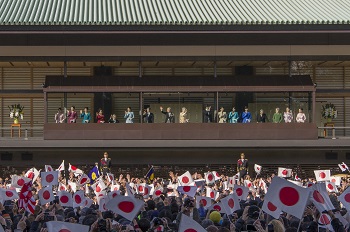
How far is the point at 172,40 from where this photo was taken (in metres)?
40.9

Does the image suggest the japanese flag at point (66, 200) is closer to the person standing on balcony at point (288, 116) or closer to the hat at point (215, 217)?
the hat at point (215, 217)

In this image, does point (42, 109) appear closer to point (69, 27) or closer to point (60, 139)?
point (60, 139)

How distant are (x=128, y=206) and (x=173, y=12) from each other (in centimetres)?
2638

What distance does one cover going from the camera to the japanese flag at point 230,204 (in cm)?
1702

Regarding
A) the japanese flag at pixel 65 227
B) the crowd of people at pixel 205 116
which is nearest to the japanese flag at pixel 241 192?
the japanese flag at pixel 65 227

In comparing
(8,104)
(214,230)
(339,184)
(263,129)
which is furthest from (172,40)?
(214,230)

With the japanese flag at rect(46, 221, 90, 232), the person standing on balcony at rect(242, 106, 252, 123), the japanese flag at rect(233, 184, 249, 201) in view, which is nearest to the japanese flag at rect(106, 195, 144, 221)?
the japanese flag at rect(46, 221, 90, 232)

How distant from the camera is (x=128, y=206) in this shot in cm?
1524

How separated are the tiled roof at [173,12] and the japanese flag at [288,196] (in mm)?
24845

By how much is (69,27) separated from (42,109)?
6827mm

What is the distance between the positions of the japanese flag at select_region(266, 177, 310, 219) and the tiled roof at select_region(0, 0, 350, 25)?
24845mm

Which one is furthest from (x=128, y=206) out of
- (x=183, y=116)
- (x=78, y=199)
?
(x=183, y=116)

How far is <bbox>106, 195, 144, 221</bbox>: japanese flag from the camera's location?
49.6 feet

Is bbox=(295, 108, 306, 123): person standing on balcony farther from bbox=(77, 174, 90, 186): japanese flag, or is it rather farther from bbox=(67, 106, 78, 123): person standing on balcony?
bbox=(77, 174, 90, 186): japanese flag
